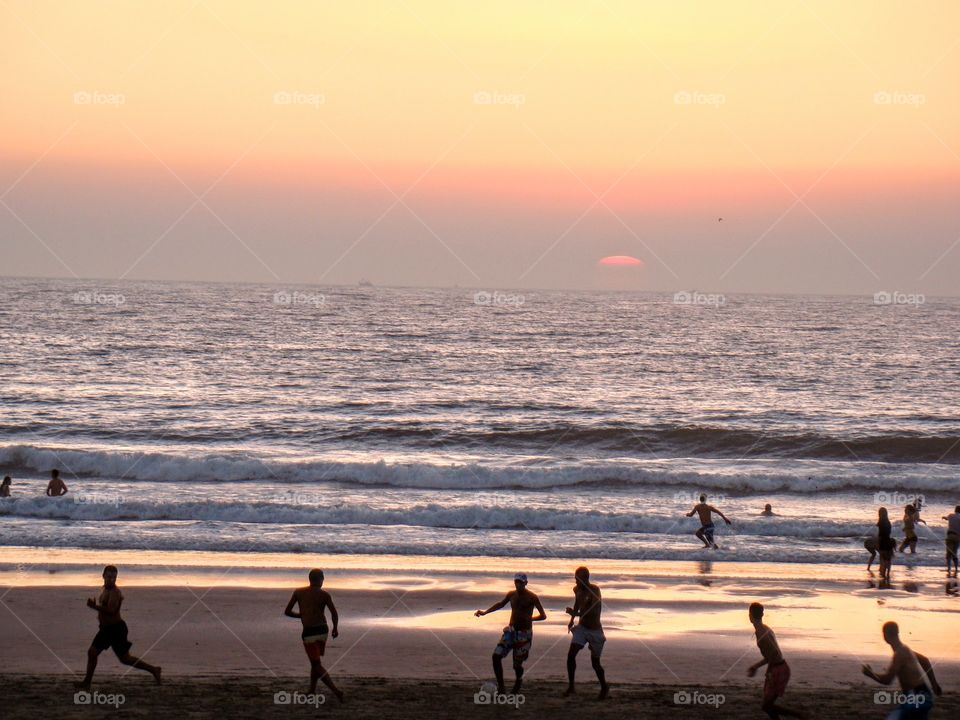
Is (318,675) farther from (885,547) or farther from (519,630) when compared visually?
(885,547)

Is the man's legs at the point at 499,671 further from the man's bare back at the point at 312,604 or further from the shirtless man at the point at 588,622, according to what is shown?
the man's bare back at the point at 312,604

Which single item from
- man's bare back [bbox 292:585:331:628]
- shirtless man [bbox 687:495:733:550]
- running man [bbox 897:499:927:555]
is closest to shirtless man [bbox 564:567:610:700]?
man's bare back [bbox 292:585:331:628]

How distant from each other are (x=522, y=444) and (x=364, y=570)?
19.6 meters

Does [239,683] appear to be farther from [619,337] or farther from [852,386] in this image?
[619,337]

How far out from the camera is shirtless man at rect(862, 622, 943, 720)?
8898mm

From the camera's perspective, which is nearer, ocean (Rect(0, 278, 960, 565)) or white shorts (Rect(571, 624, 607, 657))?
white shorts (Rect(571, 624, 607, 657))

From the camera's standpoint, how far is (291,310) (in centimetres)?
10650

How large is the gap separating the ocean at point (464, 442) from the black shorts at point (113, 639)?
9624 millimetres

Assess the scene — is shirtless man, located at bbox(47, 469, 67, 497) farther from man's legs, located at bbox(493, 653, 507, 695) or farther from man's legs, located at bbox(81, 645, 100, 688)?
man's legs, located at bbox(493, 653, 507, 695)

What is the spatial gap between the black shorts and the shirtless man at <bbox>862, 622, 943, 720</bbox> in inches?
310

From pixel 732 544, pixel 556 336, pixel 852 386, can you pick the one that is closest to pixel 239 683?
pixel 732 544

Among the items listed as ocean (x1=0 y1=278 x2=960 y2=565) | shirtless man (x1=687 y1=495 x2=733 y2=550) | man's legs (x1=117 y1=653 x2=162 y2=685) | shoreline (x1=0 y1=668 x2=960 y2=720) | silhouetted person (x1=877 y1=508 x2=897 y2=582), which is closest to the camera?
shoreline (x1=0 y1=668 x2=960 y2=720)

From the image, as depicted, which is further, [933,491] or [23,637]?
[933,491]

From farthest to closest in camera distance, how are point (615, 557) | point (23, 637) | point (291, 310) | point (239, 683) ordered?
point (291, 310)
point (615, 557)
point (23, 637)
point (239, 683)
